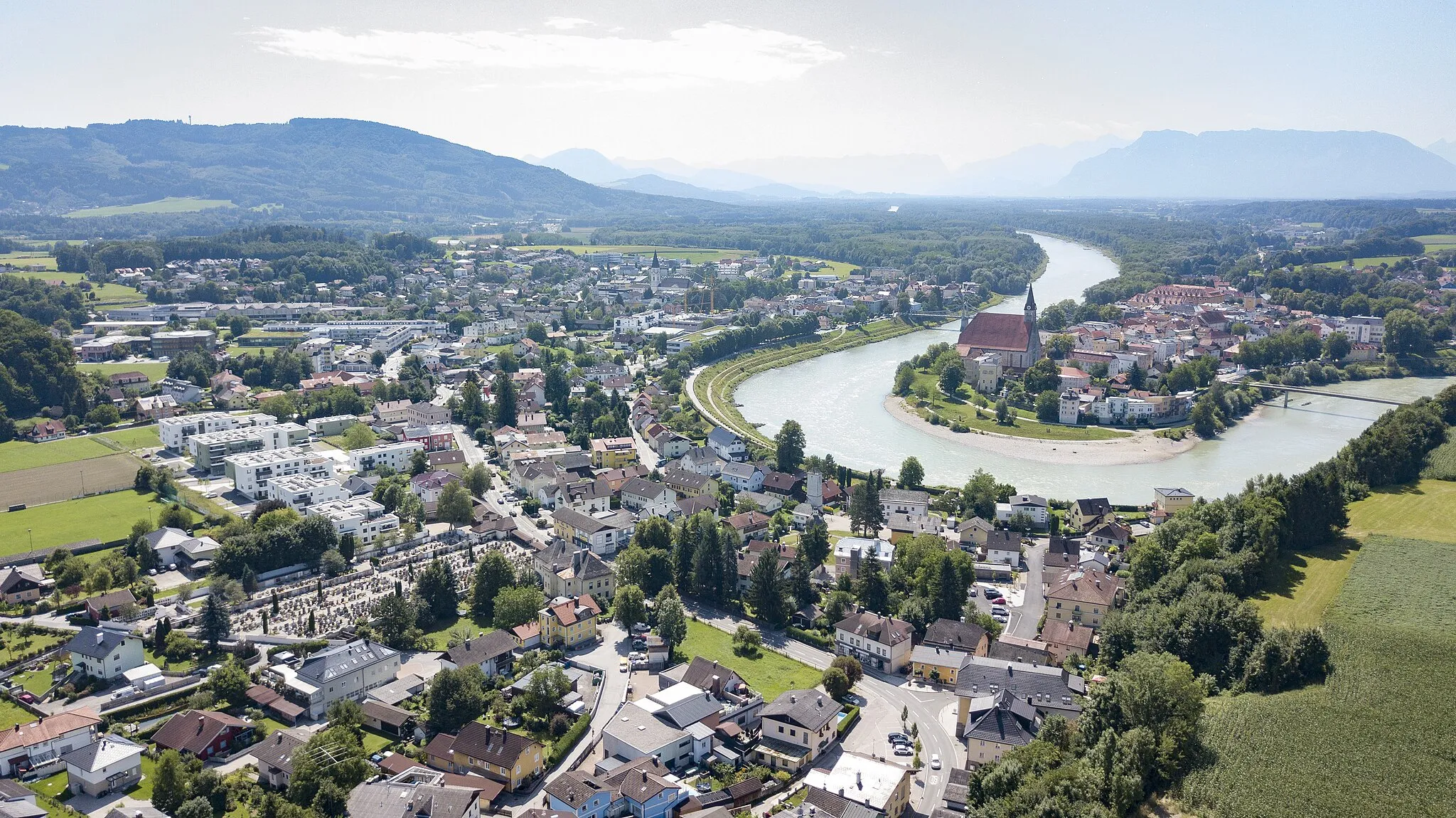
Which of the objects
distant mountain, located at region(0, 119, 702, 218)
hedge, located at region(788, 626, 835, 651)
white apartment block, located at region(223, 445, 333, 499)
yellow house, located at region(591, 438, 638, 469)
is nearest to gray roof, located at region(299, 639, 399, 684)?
hedge, located at region(788, 626, 835, 651)

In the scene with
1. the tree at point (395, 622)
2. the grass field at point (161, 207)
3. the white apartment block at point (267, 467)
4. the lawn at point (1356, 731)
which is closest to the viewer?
the lawn at point (1356, 731)

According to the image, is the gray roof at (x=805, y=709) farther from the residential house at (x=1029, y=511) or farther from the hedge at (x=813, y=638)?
the residential house at (x=1029, y=511)

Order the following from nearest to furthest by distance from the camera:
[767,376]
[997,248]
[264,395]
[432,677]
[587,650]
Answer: [432,677]
[587,650]
[264,395]
[767,376]
[997,248]

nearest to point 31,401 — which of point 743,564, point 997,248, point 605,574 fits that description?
point 605,574

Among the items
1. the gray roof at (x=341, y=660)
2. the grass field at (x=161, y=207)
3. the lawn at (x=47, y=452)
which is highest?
the grass field at (x=161, y=207)

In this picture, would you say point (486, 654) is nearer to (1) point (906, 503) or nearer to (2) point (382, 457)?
(1) point (906, 503)

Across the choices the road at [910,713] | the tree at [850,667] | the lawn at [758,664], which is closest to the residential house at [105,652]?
the lawn at [758,664]

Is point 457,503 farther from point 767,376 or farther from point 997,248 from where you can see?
point 997,248

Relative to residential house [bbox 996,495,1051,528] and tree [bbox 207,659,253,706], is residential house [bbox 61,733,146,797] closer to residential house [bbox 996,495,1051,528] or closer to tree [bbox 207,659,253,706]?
tree [bbox 207,659,253,706]
